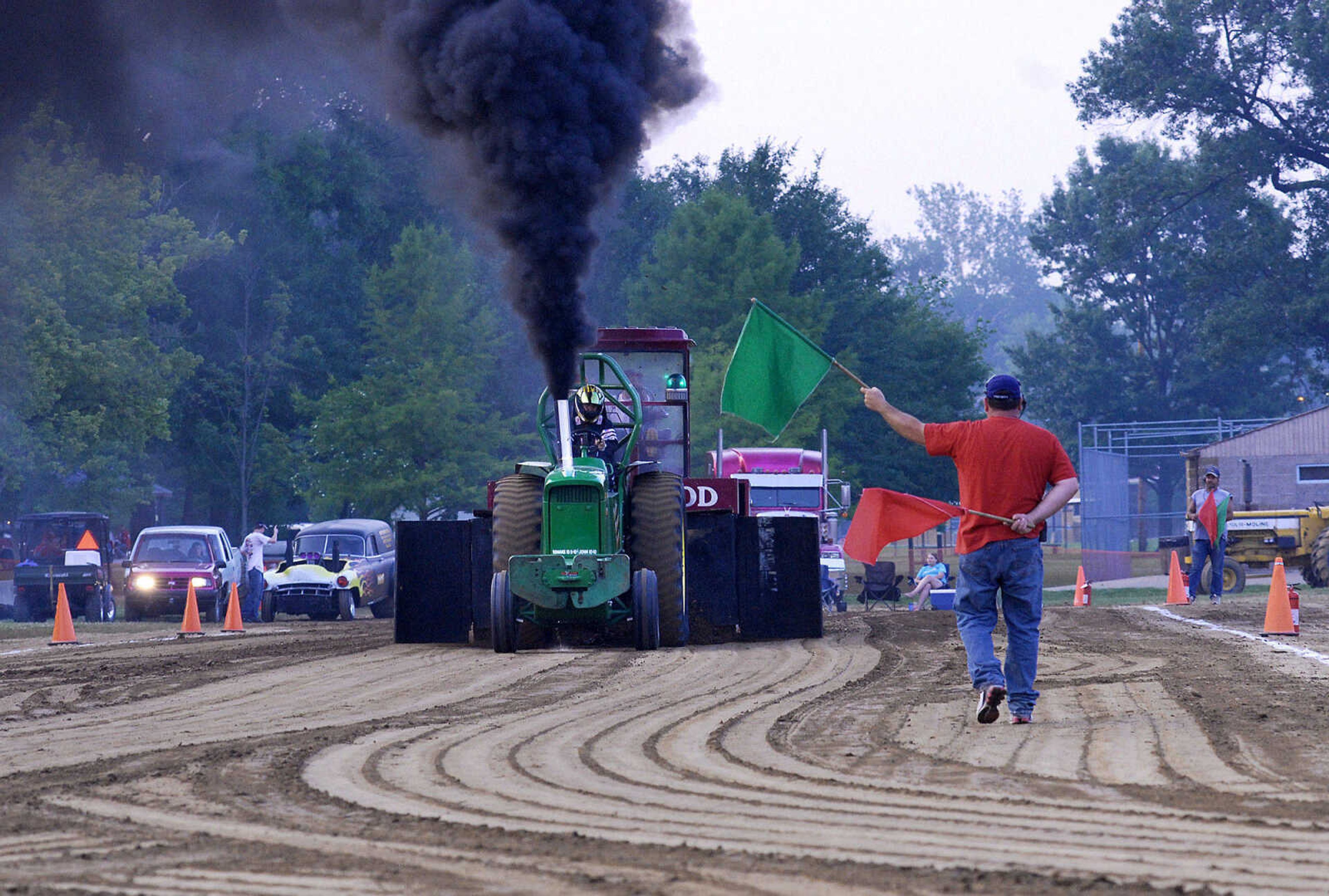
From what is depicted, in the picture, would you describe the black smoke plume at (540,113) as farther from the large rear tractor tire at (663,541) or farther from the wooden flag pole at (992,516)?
the wooden flag pole at (992,516)

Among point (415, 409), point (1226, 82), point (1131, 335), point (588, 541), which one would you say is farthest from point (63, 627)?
point (1131, 335)

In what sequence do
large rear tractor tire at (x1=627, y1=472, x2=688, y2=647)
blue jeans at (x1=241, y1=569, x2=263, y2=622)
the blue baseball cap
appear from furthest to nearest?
blue jeans at (x1=241, y1=569, x2=263, y2=622), large rear tractor tire at (x1=627, y1=472, x2=688, y2=647), the blue baseball cap

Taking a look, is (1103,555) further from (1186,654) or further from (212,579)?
(1186,654)

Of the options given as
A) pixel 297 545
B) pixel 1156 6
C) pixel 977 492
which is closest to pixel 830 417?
pixel 297 545

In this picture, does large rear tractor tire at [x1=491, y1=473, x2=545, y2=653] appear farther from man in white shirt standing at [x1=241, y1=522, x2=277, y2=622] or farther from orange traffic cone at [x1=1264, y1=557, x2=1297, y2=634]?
man in white shirt standing at [x1=241, y1=522, x2=277, y2=622]

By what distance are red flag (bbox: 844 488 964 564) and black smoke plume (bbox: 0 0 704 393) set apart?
6.10 meters

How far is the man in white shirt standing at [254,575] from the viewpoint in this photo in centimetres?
2709

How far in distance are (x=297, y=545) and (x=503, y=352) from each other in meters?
22.9

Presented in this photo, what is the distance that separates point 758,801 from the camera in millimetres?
6051

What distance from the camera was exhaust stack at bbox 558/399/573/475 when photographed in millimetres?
14164

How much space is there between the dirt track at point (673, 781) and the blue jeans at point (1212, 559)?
9.94 m

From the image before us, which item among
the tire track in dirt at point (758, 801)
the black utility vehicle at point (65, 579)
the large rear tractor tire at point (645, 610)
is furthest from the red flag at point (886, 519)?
the black utility vehicle at point (65, 579)

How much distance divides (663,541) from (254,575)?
14.3 m

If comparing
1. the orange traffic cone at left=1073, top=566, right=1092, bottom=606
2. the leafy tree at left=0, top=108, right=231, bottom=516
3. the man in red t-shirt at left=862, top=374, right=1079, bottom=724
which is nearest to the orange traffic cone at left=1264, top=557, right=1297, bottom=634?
the man in red t-shirt at left=862, top=374, right=1079, bottom=724
